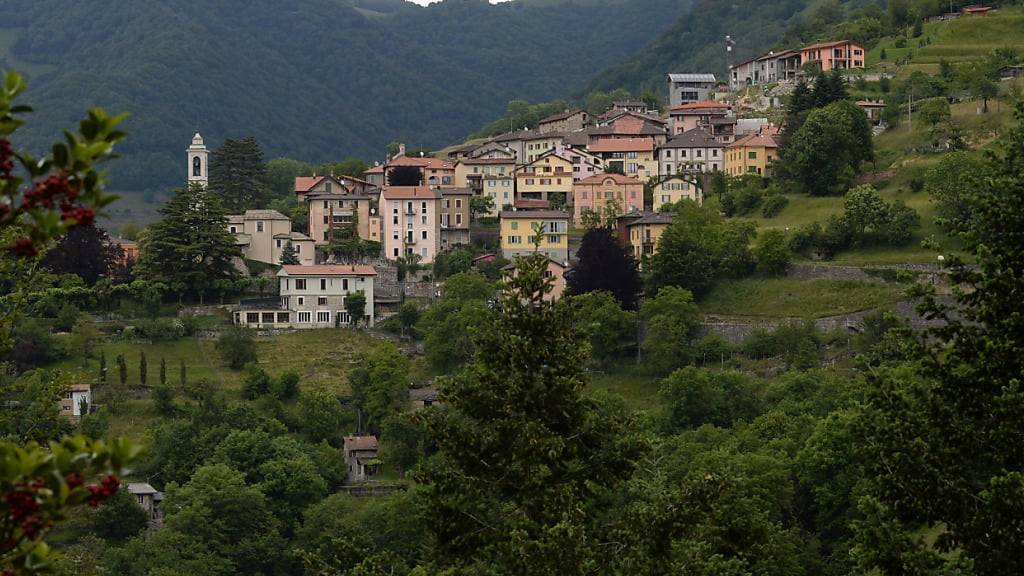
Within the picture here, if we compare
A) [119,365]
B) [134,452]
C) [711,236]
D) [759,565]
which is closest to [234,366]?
[119,365]

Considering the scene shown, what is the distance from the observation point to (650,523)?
74.6ft

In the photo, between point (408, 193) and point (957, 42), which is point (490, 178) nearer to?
point (408, 193)

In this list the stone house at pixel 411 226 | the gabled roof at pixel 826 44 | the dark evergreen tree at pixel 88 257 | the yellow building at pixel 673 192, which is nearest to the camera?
the dark evergreen tree at pixel 88 257

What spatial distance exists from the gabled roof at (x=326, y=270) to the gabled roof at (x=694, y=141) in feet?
88.9

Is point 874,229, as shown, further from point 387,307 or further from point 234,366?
point 234,366

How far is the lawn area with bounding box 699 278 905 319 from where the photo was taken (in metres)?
83.5

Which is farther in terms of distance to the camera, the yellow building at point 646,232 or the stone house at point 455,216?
the stone house at point 455,216

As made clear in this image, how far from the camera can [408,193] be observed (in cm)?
10225

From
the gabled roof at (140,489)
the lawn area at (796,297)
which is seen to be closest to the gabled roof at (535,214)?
the lawn area at (796,297)

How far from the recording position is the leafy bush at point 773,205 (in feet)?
325

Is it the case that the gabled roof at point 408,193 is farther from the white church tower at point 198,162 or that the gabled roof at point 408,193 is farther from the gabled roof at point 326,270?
the white church tower at point 198,162

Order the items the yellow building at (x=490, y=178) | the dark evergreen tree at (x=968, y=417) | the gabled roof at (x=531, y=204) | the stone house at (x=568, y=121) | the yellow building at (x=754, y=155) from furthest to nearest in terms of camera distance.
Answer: the stone house at (x=568, y=121) < the yellow building at (x=490, y=178) < the yellow building at (x=754, y=155) < the gabled roof at (x=531, y=204) < the dark evergreen tree at (x=968, y=417)

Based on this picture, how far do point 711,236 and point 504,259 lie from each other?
13207 mm

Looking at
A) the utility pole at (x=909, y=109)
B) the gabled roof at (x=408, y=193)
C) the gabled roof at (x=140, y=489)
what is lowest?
the gabled roof at (x=140, y=489)
